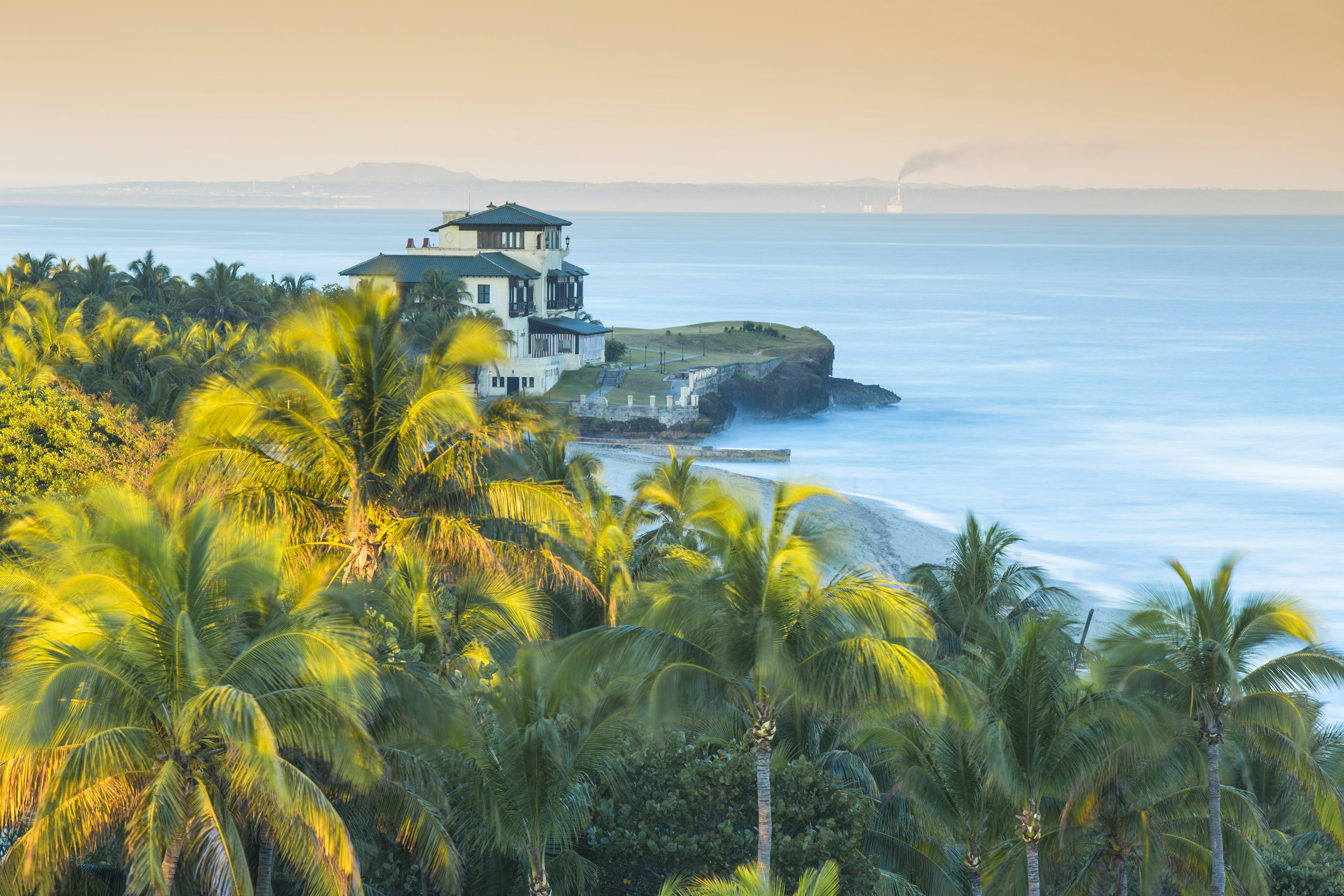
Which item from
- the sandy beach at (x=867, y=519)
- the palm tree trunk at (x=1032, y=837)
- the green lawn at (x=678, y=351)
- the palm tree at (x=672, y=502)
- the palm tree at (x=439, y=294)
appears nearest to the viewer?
the palm tree trunk at (x=1032, y=837)

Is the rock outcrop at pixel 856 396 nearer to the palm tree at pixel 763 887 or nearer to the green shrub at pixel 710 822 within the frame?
the green shrub at pixel 710 822

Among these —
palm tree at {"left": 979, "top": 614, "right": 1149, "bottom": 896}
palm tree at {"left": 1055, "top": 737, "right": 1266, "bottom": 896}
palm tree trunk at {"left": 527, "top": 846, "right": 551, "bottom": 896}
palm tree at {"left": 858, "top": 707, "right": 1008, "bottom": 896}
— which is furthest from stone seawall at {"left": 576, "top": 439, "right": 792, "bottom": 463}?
palm tree trunk at {"left": 527, "top": 846, "right": 551, "bottom": 896}

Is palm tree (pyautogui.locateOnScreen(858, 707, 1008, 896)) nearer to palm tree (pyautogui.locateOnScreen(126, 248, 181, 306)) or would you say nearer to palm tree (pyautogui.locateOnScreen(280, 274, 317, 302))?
palm tree (pyautogui.locateOnScreen(280, 274, 317, 302))

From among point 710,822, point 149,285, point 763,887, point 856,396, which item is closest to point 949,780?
point 710,822

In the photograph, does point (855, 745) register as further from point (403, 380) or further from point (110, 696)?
point (110, 696)

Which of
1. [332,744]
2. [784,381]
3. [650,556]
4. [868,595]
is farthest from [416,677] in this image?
[784,381]

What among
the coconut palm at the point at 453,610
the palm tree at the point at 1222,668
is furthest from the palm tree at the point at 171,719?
the palm tree at the point at 1222,668

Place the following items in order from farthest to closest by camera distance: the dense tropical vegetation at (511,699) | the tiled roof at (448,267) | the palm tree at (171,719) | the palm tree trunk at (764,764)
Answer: the tiled roof at (448,267) < the palm tree trunk at (764,764) < the dense tropical vegetation at (511,699) < the palm tree at (171,719)
